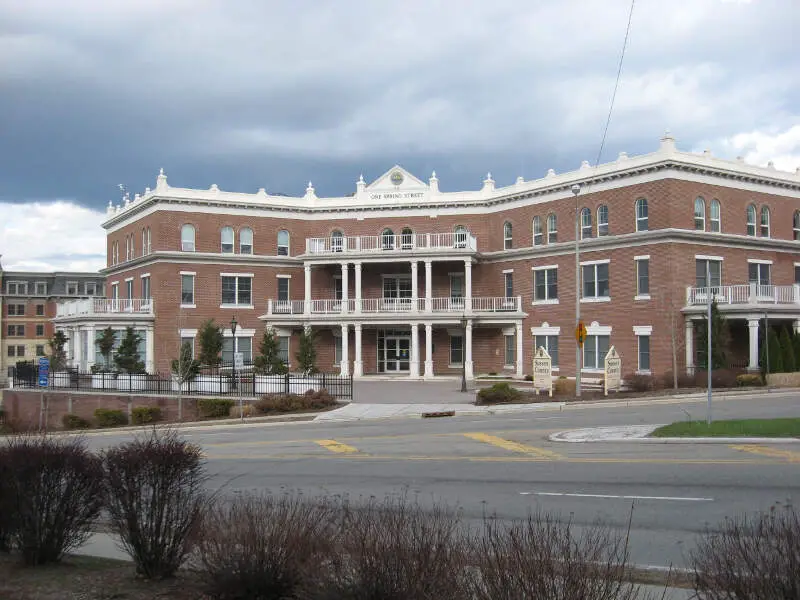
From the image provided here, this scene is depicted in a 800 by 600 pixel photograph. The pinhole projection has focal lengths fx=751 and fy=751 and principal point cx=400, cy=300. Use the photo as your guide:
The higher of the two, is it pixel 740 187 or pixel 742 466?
pixel 740 187

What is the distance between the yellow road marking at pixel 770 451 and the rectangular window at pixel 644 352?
23456mm

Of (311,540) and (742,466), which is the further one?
(742,466)

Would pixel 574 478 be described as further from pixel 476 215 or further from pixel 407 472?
pixel 476 215

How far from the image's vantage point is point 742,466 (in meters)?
13.2

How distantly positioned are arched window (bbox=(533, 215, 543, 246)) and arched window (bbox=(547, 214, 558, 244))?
66cm

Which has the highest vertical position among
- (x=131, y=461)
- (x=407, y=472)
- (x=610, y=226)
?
(x=610, y=226)

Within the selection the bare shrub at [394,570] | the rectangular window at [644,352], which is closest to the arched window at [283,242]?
the rectangular window at [644,352]

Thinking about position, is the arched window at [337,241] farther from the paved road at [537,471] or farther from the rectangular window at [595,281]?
the paved road at [537,471]

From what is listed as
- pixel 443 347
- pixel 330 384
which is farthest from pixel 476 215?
pixel 330 384

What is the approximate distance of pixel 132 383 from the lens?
36.0 metres

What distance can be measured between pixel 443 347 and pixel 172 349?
1715 cm

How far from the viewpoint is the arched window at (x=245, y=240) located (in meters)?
49.8

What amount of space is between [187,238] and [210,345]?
29.7 feet

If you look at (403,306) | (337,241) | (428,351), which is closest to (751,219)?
(428,351)
